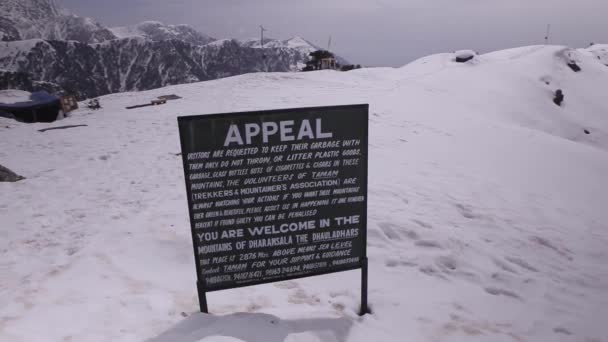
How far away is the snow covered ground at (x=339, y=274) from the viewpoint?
13.9ft

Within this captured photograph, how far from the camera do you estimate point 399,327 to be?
4.36 meters

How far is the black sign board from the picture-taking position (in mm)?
3701

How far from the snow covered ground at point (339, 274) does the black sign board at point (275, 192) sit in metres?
0.71

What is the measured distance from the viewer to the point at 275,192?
3943 millimetres

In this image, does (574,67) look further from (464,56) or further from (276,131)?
(276,131)

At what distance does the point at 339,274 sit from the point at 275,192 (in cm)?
226

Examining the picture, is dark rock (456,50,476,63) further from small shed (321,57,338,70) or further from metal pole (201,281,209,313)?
metal pole (201,281,209,313)

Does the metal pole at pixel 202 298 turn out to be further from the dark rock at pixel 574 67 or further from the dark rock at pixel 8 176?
the dark rock at pixel 574 67

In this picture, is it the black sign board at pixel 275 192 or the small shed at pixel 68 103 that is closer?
the black sign board at pixel 275 192

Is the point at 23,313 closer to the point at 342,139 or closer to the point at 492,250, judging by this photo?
the point at 342,139

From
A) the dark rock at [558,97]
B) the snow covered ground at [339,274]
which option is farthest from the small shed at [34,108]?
the dark rock at [558,97]

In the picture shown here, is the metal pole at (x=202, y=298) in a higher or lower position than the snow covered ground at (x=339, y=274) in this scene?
higher

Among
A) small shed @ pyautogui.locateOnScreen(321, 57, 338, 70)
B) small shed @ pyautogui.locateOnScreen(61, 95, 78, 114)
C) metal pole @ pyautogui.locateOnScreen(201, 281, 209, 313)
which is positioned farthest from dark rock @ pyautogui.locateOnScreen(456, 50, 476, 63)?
metal pole @ pyautogui.locateOnScreen(201, 281, 209, 313)

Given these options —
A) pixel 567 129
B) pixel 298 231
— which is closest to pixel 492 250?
pixel 298 231
